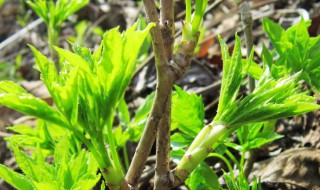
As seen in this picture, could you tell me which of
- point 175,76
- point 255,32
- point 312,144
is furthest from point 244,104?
point 255,32

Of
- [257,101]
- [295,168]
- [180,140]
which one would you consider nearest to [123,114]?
[180,140]

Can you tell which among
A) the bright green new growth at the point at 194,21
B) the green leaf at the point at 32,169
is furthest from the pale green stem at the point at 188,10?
the green leaf at the point at 32,169

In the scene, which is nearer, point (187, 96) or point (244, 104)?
point (244, 104)

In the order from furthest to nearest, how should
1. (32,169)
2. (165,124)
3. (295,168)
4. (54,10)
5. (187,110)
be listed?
1. (54,10)
2. (295,168)
3. (187,110)
4. (165,124)
5. (32,169)

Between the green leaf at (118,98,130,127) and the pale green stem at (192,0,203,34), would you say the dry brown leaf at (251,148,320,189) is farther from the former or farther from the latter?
the pale green stem at (192,0,203,34)

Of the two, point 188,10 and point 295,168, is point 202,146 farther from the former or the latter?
point 295,168

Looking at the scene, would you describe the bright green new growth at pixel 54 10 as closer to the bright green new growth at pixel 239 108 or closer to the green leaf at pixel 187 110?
the green leaf at pixel 187 110

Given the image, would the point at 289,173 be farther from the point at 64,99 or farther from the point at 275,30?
the point at 64,99
